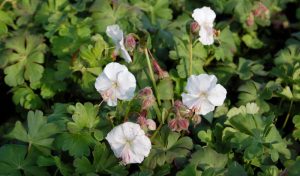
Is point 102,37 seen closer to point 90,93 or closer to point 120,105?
point 90,93

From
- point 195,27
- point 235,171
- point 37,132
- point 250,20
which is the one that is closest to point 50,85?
point 37,132

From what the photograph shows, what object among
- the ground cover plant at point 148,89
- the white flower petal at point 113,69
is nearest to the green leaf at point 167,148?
the ground cover plant at point 148,89

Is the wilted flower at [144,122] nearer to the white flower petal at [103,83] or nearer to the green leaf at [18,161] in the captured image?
the white flower petal at [103,83]

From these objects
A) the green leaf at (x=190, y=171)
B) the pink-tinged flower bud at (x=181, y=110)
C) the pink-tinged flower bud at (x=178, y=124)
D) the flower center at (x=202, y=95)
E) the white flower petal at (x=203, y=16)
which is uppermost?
the white flower petal at (x=203, y=16)

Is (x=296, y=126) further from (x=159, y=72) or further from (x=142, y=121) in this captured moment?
(x=142, y=121)

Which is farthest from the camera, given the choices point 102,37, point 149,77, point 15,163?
point 102,37

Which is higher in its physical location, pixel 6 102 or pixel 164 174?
pixel 164 174

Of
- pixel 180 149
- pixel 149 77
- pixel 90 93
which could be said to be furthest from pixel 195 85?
pixel 90 93
